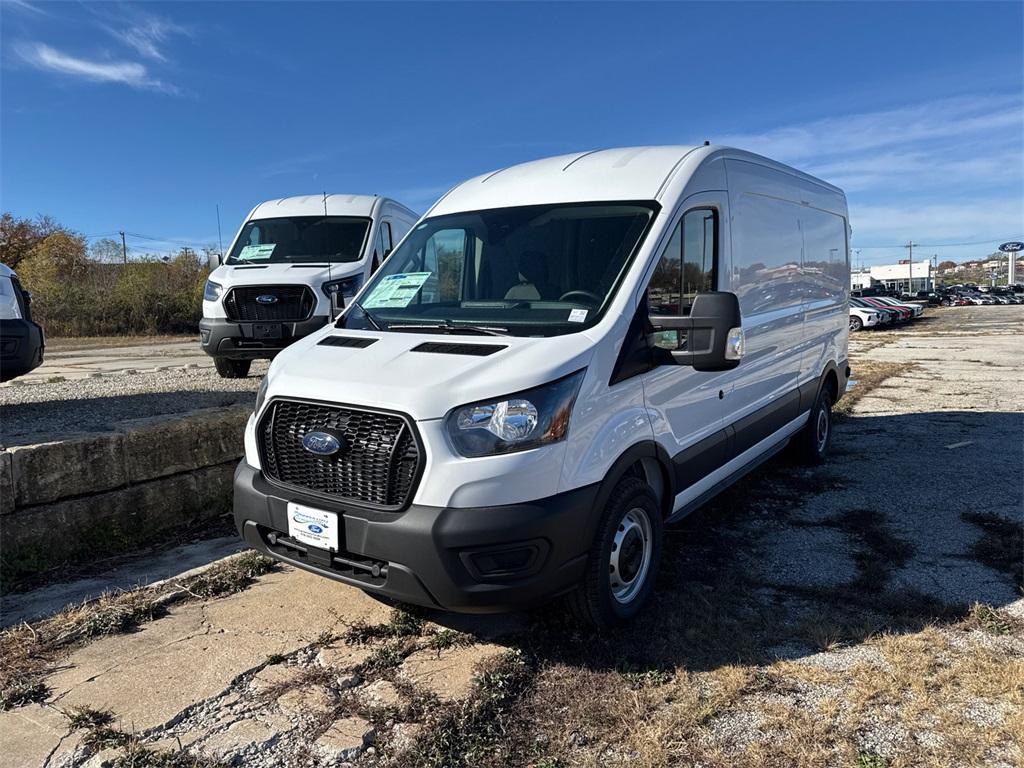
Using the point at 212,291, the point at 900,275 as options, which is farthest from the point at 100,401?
the point at 900,275

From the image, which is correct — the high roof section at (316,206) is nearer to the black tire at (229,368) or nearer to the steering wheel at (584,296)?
the black tire at (229,368)

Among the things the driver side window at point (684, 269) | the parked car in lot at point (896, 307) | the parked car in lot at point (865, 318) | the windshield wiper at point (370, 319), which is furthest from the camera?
the parked car in lot at point (896, 307)

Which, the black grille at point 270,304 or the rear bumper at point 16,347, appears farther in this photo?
the black grille at point 270,304

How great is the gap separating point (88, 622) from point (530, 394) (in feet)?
8.32

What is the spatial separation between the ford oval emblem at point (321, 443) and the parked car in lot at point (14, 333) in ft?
11.4

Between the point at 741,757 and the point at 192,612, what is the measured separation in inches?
109

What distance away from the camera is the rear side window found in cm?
362

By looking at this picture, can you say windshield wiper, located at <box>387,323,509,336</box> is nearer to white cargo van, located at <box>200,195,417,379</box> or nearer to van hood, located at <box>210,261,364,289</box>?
white cargo van, located at <box>200,195,417,379</box>

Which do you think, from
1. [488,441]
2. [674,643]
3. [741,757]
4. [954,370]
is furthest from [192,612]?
[954,370]

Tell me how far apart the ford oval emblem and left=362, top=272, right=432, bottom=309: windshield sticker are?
1152 mm

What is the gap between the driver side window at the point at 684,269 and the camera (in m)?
3.59

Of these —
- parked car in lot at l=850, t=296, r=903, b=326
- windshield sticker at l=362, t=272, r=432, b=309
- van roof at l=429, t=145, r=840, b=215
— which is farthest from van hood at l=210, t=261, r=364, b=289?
parked car in lot at l=850, t=296, r=903, b=326

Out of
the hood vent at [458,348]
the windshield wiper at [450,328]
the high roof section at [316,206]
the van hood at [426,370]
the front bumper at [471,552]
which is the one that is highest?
the high roof section at [316,206]

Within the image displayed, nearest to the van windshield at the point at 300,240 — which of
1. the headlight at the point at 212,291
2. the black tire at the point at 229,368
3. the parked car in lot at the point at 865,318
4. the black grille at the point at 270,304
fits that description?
the headlight at the point at 212,291
